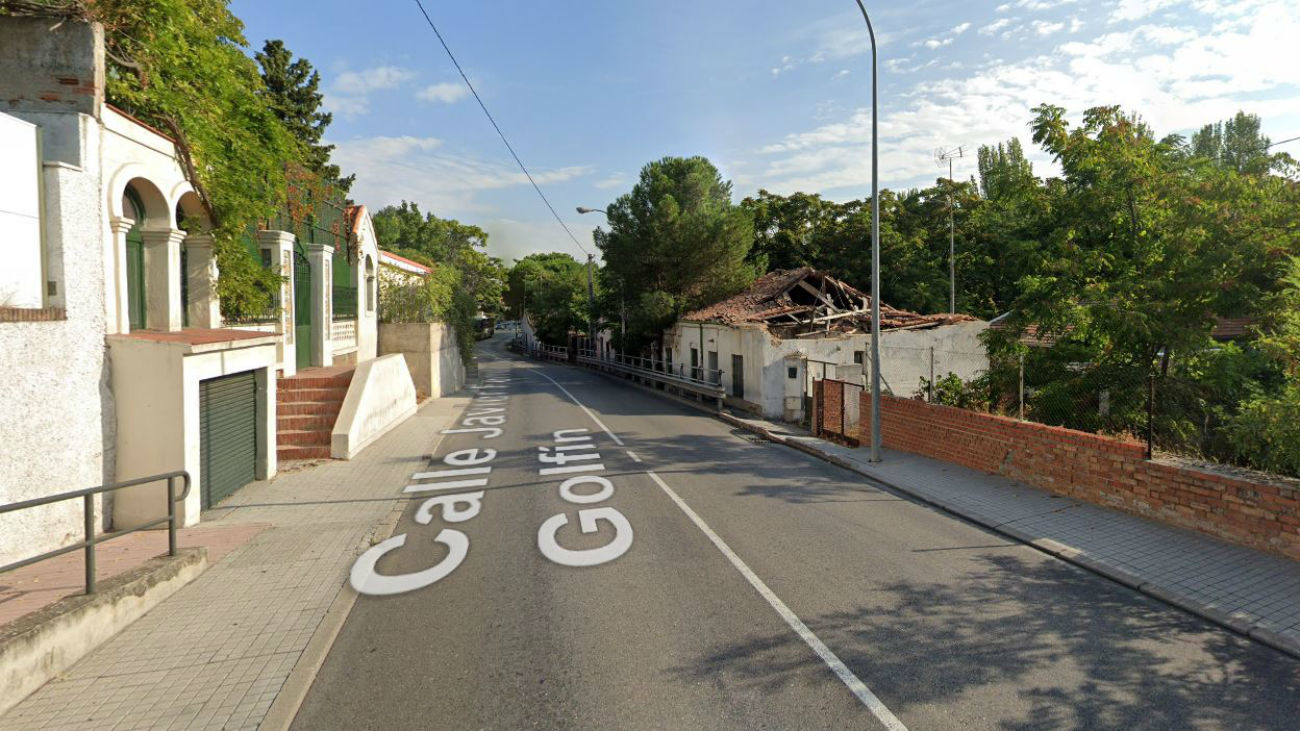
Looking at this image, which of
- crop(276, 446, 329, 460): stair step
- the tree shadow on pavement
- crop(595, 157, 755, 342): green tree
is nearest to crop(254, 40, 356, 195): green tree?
crop(595, 157, 755, 342): green tree

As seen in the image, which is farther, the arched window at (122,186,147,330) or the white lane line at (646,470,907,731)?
the arched window at (122,186,147,330)

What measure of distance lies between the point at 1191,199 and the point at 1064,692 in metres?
8.71

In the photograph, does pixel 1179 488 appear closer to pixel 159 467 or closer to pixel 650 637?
pixel 650 637

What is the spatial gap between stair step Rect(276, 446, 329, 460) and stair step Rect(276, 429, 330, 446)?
0.94 ft

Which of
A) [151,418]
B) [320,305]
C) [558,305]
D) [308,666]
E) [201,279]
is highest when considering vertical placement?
[558,305]

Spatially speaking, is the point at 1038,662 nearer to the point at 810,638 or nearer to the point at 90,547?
the point at 810,638

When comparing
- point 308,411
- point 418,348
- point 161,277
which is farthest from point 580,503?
point 418,348

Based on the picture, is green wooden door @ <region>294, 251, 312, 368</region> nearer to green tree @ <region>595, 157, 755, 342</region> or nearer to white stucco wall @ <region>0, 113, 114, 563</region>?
white stucco wall @ <region>0, 113, 114, 563</region>

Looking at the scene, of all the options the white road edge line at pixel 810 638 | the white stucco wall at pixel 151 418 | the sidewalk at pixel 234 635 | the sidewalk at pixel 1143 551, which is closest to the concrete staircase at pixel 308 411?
the sidewalk at pixel 234 635

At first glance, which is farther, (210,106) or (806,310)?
(806,310)

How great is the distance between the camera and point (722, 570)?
21.2ft

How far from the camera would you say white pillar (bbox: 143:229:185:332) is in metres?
9.94

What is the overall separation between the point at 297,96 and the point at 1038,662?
41237 millimetres

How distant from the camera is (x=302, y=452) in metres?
12.3
